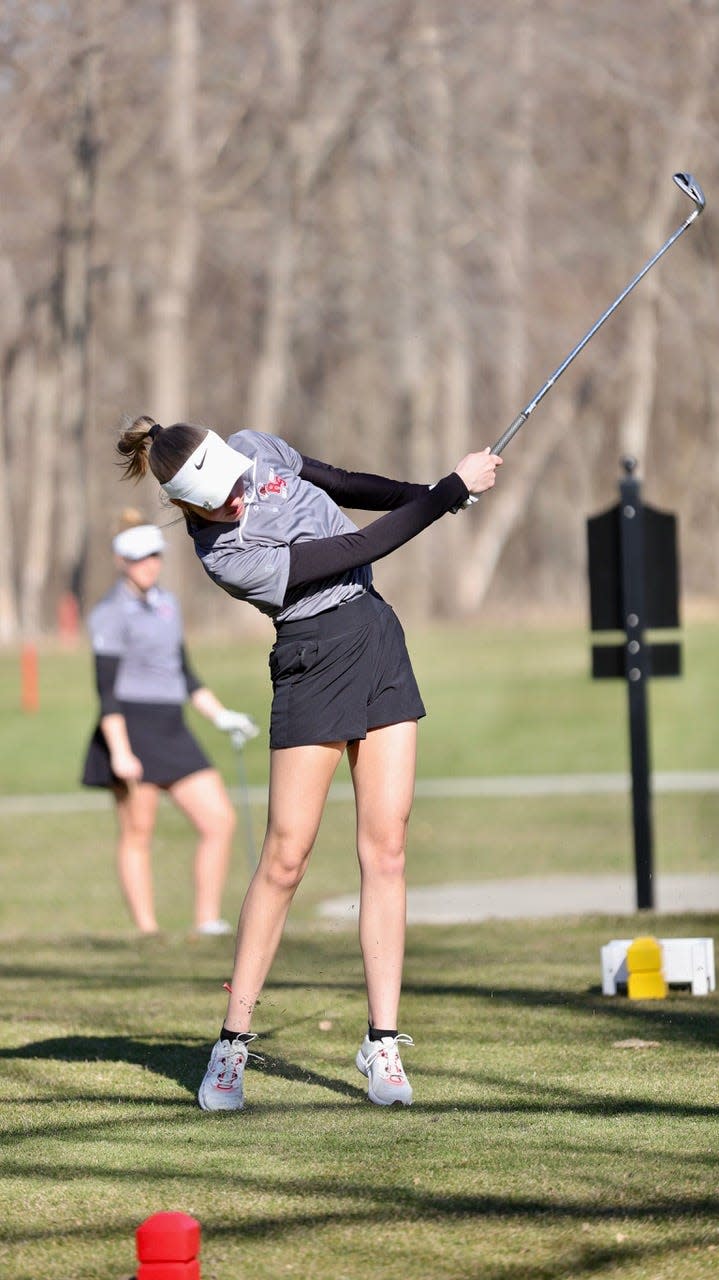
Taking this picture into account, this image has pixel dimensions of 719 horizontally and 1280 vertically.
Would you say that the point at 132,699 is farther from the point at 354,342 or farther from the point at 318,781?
the point at 354,342

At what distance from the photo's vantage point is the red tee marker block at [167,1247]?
3.47m

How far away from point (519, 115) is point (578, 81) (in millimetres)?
1315

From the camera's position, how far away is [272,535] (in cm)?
536

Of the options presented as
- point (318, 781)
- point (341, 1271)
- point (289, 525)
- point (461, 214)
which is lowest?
point (341, 1271)


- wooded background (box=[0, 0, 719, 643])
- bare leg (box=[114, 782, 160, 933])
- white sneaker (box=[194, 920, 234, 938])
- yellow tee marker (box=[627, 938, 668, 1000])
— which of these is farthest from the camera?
wooded background (box=[0, 0, 719, 643])

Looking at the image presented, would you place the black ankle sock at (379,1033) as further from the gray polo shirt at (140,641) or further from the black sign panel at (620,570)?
the black sign panel at (620,570)

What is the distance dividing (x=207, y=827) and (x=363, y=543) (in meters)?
4.79

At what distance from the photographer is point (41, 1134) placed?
17.0 ft

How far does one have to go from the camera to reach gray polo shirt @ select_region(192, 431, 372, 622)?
17.5 ft

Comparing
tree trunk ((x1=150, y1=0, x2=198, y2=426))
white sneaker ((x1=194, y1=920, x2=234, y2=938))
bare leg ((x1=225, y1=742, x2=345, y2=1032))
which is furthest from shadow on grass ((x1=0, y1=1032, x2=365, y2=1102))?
tree trunk ((x1=150, y1=0, x2=198, y2=426))

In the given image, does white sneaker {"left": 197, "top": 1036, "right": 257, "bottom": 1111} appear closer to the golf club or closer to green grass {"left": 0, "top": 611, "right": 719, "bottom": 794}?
the golf club

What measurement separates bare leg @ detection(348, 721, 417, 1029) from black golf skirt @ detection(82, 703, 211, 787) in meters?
4.26

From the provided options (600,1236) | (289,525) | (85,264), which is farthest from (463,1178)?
(85,264)

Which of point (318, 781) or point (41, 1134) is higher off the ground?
point (318, 781)
